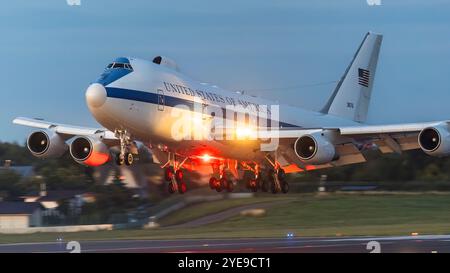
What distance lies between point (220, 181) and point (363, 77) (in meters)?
15.8

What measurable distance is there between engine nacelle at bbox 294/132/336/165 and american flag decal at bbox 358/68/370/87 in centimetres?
1545

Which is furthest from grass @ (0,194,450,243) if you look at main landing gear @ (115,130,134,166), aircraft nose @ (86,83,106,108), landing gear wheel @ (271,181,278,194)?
aircraft nose @ (86,83,106,108)

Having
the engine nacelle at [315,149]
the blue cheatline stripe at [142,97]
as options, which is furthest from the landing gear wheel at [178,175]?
the engine nacelle at [315,149]

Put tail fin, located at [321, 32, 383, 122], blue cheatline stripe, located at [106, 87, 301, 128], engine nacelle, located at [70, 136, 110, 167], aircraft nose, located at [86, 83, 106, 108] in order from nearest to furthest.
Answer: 1. aircraft nose, located at [86, 83, 106, 108]
2. blue cheatline stripe, located at [106, 87, 301, 128]
3. engine nacelle, located at [70, 136, 110, 167]
4. tail fin, located at [321, 32, 383, 122]

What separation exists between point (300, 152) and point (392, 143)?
4895 millimetres

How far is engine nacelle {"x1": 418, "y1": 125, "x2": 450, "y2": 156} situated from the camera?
42.2 meters

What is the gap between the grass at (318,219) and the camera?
157ft

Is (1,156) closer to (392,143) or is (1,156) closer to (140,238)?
(140,238)

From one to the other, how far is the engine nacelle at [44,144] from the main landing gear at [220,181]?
7.59m

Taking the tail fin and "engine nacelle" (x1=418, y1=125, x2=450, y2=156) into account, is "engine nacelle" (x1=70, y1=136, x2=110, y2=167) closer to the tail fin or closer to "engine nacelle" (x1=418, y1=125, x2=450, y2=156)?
"engine nacelle" (x1=418, y1=125, x2=450, y2=156)

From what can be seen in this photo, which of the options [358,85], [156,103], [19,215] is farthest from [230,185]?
[19,215]

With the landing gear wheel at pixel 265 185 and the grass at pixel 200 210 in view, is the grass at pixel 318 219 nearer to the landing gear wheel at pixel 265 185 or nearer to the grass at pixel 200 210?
the grass at pixel 200 210

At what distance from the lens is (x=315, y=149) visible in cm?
4359
